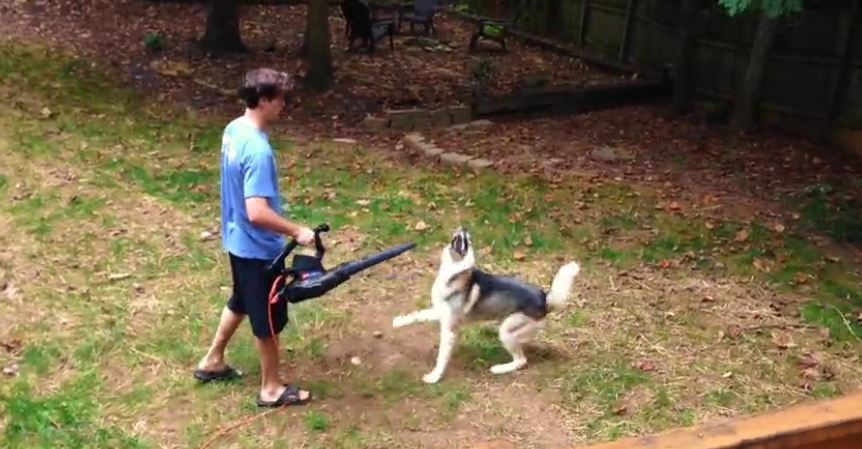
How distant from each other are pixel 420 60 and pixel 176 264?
26.0 feet

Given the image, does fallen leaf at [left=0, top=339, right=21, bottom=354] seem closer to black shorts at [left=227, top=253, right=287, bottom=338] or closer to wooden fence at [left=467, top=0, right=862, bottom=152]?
black shorts at [left=227, top=253, right=287, bottom=338]

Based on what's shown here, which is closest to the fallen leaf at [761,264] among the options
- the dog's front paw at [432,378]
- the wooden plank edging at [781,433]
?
the dog's front paw at [432,378]

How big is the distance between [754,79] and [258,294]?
277 inches

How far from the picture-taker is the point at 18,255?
5832 mm

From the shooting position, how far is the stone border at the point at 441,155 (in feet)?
26.6

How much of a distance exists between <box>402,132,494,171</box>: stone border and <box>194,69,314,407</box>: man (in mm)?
4175

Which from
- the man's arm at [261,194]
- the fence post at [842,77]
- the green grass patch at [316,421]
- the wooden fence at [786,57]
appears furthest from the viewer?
the wooden fence at [786,57]

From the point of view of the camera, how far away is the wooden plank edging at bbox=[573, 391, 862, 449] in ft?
5.19

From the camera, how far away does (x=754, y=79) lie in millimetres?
9320

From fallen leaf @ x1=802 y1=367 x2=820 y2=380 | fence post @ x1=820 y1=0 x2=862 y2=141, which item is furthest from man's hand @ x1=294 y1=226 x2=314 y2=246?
fence post @ x1=820 y1=0 x2=862 y2=141

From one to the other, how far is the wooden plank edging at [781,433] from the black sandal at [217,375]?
3115 millimetres

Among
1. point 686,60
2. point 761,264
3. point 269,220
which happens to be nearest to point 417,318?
point 269,220

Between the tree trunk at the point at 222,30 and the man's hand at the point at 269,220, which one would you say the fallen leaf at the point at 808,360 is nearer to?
the man's hand at the point at 269,220

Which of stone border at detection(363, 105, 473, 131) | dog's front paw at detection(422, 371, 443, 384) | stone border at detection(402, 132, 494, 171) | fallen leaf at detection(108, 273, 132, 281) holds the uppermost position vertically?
stone border at detection(363, 105, 473, 131)
